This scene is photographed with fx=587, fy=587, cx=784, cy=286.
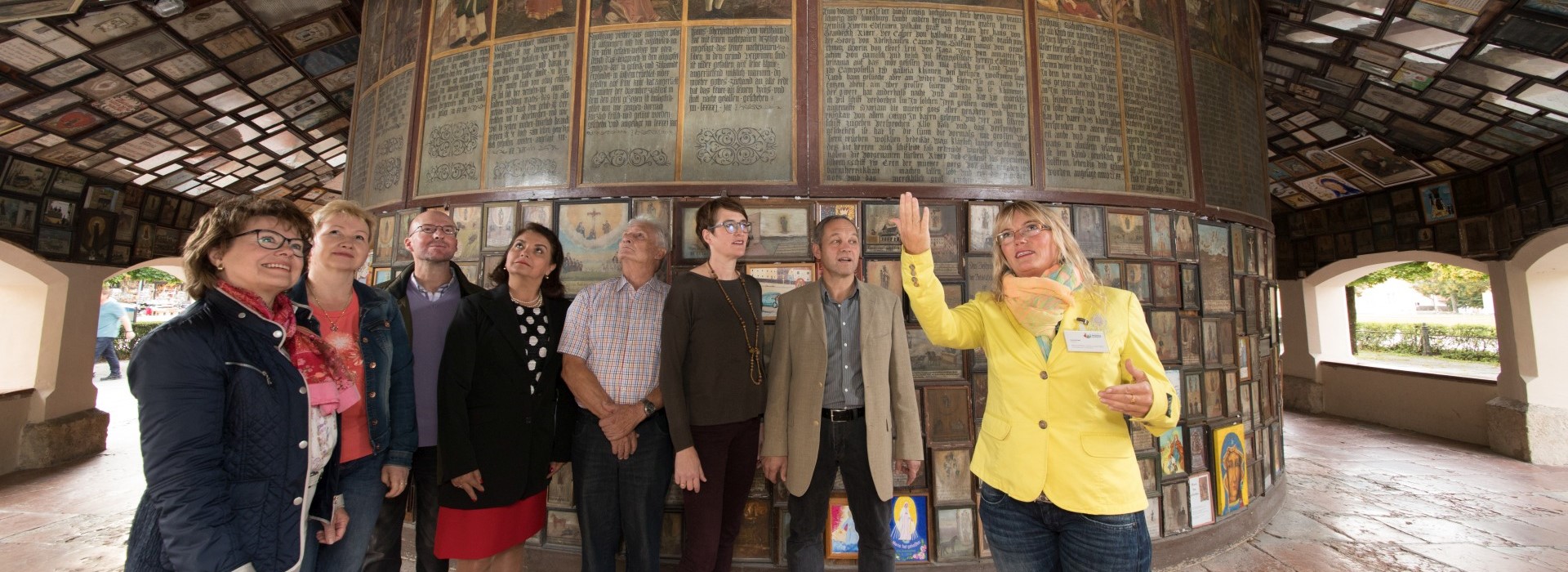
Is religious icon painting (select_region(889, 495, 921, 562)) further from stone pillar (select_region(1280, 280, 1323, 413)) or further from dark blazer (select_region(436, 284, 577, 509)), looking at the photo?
stone pillar (select_region(1280, 280, 1323, 413))

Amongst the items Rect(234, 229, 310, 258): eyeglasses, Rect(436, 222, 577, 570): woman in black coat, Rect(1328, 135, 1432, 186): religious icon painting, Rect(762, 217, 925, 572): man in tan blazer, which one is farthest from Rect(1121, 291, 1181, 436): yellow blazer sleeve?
Rect(1328, 135, 1432, 186): religious icon painting

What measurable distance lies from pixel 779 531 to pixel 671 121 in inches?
98.8

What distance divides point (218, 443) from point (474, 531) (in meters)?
1.13

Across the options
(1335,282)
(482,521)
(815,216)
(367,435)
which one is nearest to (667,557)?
(482,521)

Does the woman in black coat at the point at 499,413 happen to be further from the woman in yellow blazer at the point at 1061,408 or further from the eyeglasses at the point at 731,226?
the woman in yellow blazer at the point at 1061,408

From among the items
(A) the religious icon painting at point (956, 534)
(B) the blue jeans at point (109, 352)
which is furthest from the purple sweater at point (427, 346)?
(B) the blue jeans at point (109, 352)

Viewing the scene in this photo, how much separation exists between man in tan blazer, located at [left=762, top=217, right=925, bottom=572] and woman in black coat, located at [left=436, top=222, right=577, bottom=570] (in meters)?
0.98

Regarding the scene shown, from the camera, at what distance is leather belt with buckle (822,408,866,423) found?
2525 mm

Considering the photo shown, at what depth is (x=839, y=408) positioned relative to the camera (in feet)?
8.32

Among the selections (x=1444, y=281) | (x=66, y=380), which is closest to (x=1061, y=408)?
(x=66, y=380)

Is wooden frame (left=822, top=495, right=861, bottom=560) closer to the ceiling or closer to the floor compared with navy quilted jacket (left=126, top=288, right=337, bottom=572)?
closer to the floor

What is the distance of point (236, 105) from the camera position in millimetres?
6145

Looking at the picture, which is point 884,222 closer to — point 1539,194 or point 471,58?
point 471,58

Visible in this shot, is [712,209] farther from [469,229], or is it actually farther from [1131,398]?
[469,229]
